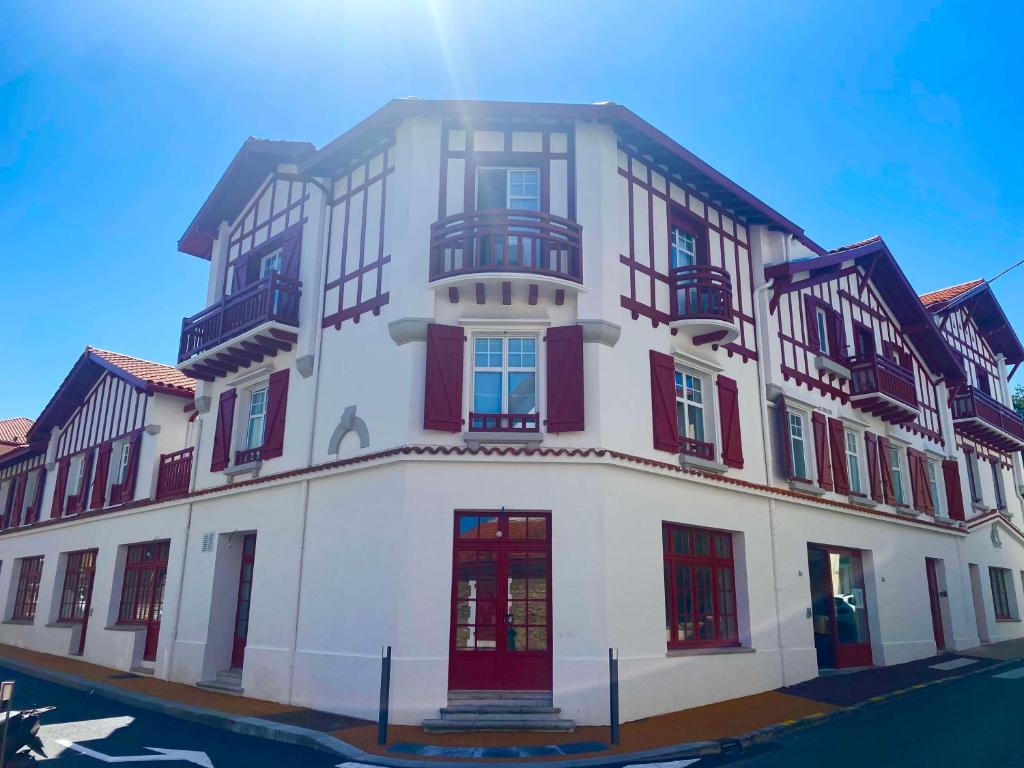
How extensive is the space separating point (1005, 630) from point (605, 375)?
61.2 feet

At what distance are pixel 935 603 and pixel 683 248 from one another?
1300 centimetres

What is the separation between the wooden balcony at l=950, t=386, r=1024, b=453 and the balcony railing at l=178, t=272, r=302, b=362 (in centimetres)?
2030

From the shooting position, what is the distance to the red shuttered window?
14.1m

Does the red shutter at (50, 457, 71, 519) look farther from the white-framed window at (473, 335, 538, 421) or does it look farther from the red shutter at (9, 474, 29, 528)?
the white-framed window at (473, 335, 538, 421)

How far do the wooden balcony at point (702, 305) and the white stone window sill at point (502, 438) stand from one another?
3892 millimetres

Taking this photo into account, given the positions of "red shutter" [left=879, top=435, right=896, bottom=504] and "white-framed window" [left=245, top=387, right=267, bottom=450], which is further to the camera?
"red shutter" [left=879, top=435, right=896, bottom=504]

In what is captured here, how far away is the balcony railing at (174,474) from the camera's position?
17422 millimetres

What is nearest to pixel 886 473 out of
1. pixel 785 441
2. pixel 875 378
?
pixel 875 378

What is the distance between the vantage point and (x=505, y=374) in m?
12.2

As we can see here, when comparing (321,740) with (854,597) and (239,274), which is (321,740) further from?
(854,597)

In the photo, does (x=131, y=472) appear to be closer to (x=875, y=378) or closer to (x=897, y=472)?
(x=875, y=378)

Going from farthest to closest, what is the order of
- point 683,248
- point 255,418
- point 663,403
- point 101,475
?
point 101,475, point 255,418, point 683,248, point 663,403

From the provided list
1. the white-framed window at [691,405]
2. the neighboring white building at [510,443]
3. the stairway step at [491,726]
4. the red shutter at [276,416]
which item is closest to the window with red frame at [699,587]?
the neighboring white building at [510,443]

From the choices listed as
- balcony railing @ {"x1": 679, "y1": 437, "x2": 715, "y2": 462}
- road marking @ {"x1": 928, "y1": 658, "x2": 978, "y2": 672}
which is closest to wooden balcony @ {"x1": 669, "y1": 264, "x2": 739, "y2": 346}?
balcony railing @ {"x1": 679, "y1": 437, "x2": 715, "y2": 462}
